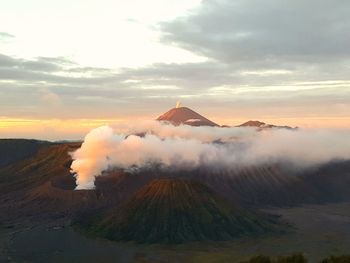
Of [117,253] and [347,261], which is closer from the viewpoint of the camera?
[347,261]

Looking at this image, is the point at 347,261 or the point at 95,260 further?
the point at 95,260

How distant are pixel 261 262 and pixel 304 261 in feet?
26.6

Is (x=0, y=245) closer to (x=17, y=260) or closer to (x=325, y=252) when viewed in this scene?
(x=17, y=260)

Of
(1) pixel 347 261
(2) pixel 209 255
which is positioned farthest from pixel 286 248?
(1) pixel 347 261

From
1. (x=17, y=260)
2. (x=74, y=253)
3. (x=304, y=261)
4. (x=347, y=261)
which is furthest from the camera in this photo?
(x=74, y=253)

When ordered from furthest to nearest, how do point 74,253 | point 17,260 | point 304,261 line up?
point 74,253
point 17,260
point 304,261

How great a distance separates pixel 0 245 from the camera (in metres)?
198

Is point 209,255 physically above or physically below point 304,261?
below

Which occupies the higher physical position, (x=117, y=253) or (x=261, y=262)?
(x=261, y=262)

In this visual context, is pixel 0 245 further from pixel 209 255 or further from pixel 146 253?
pixel 209 255

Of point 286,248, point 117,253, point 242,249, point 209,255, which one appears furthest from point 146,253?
point 286,248

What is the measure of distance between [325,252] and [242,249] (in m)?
31.2

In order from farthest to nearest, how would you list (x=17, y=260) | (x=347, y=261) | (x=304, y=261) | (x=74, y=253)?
(x=74, y=253) < (x=17, y=260) < (x=304, y=261) < (x=347, y=261)

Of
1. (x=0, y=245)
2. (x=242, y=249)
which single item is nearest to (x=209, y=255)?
(x=242, y=249)
